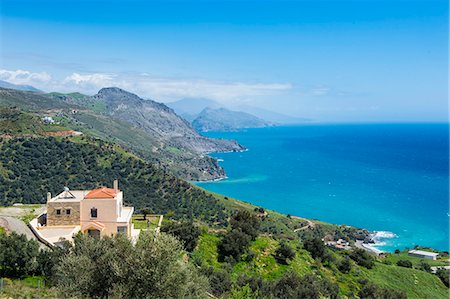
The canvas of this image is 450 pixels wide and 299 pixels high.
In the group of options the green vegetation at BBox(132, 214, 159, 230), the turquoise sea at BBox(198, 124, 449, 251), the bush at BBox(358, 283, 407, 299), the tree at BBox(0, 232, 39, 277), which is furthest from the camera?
the turquoise sea at BBox(198, 124, 449, 251)

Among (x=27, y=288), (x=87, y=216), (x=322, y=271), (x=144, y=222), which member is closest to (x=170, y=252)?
(x=27, y=288)

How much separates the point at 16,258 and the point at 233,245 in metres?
13.7

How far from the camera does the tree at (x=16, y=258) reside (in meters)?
17.5

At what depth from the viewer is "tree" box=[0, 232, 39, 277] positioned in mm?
17547

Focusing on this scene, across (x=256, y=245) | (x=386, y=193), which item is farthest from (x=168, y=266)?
(x=386, y=193)

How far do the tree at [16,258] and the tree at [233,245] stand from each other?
12.3m

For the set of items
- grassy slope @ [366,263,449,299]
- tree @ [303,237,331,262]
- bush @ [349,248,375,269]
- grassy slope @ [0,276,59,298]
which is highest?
grassy slope @ [0,276,59,298]

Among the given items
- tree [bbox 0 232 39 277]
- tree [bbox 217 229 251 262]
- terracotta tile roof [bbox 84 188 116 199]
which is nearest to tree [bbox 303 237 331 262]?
tree [bbox 217 229 251 262]

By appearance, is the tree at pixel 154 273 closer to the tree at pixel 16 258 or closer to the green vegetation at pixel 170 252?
the green vegetation at pixel 170 252

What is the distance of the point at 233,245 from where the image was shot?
26547mm

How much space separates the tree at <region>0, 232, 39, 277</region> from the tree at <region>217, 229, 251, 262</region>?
12.3m

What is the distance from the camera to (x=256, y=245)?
97.9 feet

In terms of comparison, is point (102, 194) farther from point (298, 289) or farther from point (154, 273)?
point (154, 273)

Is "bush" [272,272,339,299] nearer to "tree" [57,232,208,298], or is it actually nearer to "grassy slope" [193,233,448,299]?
"grassy slope" [193,233,448,299]
